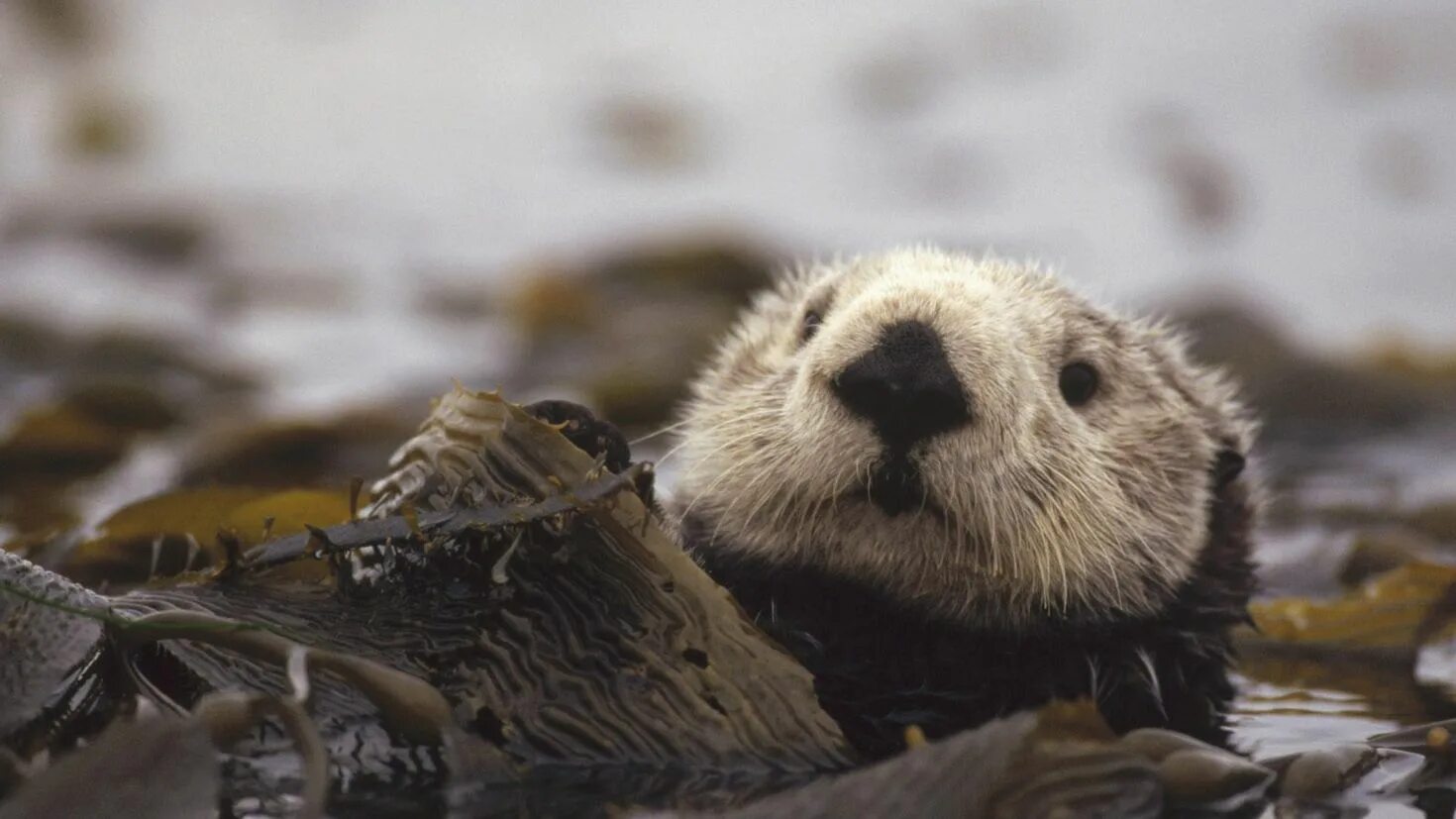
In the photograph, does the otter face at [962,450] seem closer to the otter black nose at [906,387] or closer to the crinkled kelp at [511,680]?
the otter black nose at [906,387]

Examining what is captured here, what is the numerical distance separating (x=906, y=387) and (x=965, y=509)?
29cm

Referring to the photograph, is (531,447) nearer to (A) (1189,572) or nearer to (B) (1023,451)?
(B) (1023,451)

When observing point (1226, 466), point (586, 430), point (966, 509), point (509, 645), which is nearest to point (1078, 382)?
point (1226, 466)

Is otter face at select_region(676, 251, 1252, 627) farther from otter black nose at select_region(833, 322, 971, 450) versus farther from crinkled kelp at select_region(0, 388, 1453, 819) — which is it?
crinkled kelp at select_region(0, 388, 1453, 819)

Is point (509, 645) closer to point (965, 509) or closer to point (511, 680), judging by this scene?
point (511, 680)

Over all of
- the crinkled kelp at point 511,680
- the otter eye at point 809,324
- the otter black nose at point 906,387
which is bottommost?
the crinkled kelp at point 511,680

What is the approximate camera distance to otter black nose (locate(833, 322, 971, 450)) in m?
2.67

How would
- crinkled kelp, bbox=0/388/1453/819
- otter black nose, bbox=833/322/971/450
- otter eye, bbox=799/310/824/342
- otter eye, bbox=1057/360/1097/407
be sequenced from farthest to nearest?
otter eye, bbox=799/310/824/342 → otter eye, bbox=1057/360/1097/407 → otter black nose, bbox=833/322/971/450 → crinkled kelp, bbox=0/388/1453/819

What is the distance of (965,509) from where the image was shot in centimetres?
281

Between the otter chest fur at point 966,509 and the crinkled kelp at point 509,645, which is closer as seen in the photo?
the crinkled kelp at point 509,645

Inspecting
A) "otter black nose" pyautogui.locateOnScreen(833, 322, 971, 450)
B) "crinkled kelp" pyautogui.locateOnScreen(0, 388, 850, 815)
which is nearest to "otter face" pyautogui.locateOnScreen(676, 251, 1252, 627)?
"otter black nose" pyautogui.locateOnScreen(833, 322, 971, 450)

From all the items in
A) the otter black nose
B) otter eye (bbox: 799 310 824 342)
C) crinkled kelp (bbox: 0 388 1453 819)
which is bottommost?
crinkled kelp (bbox: 0 388 1453 819)

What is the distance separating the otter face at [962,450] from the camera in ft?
9.05

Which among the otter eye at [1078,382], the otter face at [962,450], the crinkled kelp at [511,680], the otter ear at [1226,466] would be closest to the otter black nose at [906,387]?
the otter face at [962,450]
